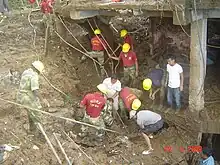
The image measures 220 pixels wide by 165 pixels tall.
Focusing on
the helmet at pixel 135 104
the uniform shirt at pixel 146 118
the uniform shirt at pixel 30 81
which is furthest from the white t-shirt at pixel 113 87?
the uniform shirt at pixel 30 81

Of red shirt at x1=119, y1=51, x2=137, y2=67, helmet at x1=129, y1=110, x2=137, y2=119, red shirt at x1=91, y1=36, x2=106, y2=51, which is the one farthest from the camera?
red shirt at x1=91, y1=36, x2=106, y2=51

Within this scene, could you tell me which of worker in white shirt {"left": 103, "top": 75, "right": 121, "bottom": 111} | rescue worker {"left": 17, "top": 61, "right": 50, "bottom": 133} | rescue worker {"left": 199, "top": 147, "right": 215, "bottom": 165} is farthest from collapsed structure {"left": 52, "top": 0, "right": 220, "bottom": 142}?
rescue worker {"left": 17, "top": 61, "right": 50, "bottom": 133}

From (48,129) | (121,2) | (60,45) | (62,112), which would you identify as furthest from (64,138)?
(60,45)

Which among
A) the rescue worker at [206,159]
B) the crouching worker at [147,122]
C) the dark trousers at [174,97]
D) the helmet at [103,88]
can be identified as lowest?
the rescue worker at [206,159]

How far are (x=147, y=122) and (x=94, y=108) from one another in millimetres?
1341

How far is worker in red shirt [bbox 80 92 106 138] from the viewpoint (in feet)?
28.9

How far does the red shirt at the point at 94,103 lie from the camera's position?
8.80 meters

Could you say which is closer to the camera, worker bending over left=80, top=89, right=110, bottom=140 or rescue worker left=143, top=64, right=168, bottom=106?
worker bending over left=80, top=89, right=110, bottom=140

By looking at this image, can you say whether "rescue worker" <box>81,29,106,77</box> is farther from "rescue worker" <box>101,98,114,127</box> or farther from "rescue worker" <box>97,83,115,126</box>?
"rescue worker" <box>101,98,114,127</box>

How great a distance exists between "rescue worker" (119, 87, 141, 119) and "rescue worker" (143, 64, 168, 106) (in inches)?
20.0

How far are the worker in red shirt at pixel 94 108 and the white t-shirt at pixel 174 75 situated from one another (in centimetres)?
170

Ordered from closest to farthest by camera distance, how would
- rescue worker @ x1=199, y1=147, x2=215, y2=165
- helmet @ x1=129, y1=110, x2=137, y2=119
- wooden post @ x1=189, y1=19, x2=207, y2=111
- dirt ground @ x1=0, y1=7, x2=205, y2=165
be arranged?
1. dirt ground @ x1=0, y1=7, x2=205, y2=165
2. rescue worker @ x1=199, y1=147, x2=215, y2=165
3. wooden post @ x1=189, y1=19, x2=207, y2=111
4. helmet @ x1=129, y1=110, x2=137, y2=119

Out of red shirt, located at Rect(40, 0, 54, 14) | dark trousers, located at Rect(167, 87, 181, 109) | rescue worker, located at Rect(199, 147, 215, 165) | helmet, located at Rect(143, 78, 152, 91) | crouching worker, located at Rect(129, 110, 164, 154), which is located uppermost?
red shirt, located at Rect(40, 0, 54, 14)

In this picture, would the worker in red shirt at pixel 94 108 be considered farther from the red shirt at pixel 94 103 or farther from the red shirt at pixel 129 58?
the red shirt at pixel 129 58
